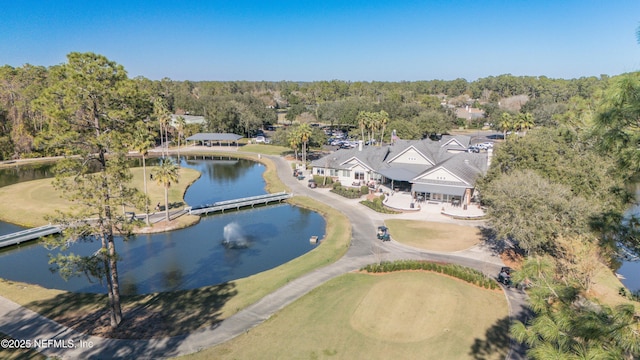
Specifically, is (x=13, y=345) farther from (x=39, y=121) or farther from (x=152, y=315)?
(x=39, y=121)

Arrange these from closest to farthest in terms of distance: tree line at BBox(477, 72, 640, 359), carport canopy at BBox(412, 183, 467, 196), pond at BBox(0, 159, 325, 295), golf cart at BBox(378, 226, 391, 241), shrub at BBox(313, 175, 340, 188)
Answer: tree line at BBox(477, 72, 640, 359)
pond at BBox(0, 159, 325, 295)
golf cart at BBox(378, 226, 391, 241)
carport canopy at BBox(412, 183, 467, 196)
shrub at BBox(313, 175, 340, 188)

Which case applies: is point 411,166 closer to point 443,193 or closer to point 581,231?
point 443,193

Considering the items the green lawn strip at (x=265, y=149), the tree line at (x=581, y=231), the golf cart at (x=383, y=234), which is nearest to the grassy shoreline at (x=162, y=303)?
the golf cart at (x=383, y=234)

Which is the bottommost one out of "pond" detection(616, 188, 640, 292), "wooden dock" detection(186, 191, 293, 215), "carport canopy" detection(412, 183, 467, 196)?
"pond" detection(616, 188, 640, 292)

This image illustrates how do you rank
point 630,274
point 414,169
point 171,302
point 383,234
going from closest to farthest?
1. point 171,302
2. point 630,274
3. point 383,234
4. point 414,169

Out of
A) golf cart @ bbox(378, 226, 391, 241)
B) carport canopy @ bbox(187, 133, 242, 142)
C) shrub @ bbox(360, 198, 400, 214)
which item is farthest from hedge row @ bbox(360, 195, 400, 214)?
carport canopy @ bbox(187, 133, 242, 142)

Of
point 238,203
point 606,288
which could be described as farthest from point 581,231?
point 238,203

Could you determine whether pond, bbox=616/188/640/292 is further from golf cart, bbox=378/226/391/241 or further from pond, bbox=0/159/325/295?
pond, bbox=0/159/325/295
